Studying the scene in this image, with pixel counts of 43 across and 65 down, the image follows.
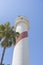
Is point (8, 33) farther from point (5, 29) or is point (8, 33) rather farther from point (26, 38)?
point (26, 38)

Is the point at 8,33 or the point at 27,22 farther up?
the point at 27,22

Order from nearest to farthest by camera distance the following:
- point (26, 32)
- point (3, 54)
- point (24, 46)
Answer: point (3, 54)
point (24, 46)
point (26, 32)

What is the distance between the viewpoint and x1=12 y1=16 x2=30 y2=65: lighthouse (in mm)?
38506

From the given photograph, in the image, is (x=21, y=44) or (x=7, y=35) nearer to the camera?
(x=7, y=35)

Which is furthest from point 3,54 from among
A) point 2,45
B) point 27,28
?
point 27,28

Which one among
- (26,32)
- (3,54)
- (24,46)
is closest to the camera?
(3,54)

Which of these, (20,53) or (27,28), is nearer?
(20,53)

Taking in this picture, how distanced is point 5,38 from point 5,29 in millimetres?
1920

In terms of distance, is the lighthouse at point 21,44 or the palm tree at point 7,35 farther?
the lighthouse at point 21,44

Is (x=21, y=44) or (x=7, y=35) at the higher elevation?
(x=7, y=35)

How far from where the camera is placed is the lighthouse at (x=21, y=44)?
38.5 meters

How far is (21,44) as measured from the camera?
4062cm

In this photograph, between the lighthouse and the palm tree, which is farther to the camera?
the lighthouse

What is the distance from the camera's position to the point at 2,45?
122 feet
